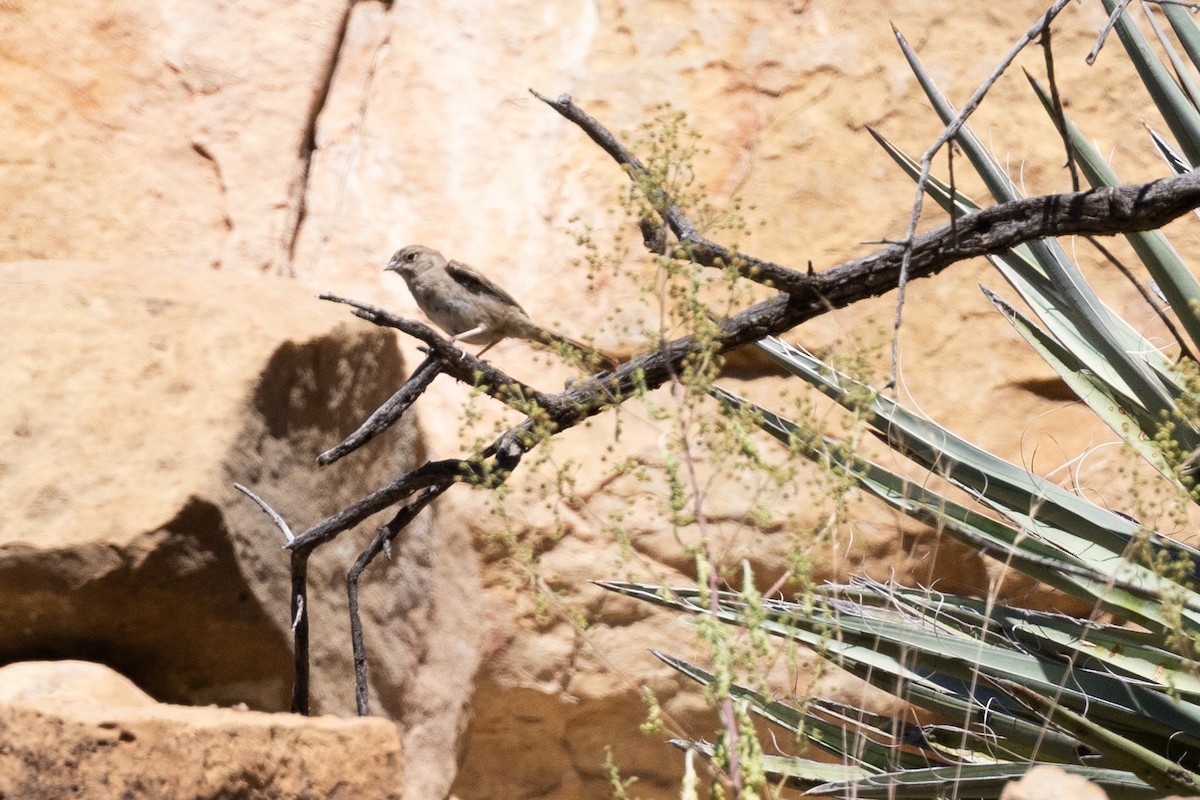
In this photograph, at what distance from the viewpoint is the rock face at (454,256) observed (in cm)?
353

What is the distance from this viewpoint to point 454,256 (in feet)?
17.7

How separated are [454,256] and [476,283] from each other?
43.5 inches

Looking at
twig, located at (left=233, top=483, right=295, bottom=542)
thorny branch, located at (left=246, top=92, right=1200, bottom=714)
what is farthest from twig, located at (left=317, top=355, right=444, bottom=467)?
twig, located at (left=233, top=483, right=295, bottom=542)

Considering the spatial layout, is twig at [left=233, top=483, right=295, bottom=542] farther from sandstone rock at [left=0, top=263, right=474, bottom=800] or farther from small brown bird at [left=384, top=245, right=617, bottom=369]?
small brown bird at [left=384, top=245, right=617, bottom=369]

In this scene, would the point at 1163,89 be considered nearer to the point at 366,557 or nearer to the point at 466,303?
the point at 366,557

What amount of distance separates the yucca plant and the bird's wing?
4.24 feet

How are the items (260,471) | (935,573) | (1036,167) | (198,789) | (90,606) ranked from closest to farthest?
(198,789) → (90,606) → (260,471) → (935,573) → (1036,167)

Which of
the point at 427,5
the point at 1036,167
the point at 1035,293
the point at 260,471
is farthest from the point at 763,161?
the point at 260,471

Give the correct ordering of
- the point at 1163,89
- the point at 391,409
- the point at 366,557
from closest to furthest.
→ the point at 391,409 → the point at 1163,89 → the point at 366,557

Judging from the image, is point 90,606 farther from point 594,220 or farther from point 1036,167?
point 1036,167

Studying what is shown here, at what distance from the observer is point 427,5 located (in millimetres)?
5832

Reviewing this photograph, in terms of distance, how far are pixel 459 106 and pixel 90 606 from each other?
3.10 meters

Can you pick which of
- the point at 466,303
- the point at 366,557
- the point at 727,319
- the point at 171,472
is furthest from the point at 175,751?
the point at 466,303

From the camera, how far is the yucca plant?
2.57 m
